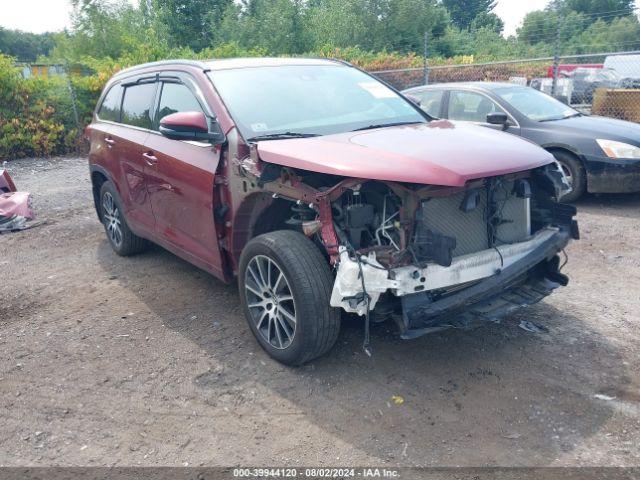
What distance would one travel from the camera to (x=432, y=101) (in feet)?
26.6

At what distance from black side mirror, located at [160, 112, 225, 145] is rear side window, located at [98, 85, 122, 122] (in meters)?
2.07

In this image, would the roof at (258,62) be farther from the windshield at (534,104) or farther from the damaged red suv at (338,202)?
the windshield at (534,104)

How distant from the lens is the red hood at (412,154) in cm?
288

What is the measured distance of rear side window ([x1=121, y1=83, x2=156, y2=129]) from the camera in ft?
16.1

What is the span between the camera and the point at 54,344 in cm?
411

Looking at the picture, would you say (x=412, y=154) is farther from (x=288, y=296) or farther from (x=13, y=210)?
(x=13, y=210)

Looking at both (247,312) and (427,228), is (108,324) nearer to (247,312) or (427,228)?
(247,312)

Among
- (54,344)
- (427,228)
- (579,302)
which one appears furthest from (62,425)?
(579,302)

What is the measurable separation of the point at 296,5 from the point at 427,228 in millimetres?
29033

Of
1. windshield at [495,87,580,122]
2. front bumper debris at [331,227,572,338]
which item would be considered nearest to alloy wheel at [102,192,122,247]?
front bumper debris at [331,227,572,338]

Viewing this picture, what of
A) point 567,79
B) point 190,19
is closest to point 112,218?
point 567,79

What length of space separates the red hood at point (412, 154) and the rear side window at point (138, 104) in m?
1.87

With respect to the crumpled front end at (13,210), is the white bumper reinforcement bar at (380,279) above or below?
above

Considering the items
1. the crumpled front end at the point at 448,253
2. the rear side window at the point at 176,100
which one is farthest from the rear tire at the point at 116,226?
the crumpled front end at the point at 448,253
